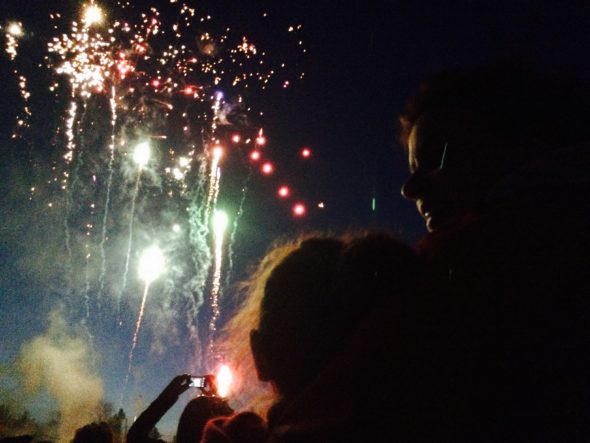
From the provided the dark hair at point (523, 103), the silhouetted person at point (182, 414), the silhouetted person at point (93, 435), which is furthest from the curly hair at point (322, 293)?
the silhouetted person at point (93, 435)

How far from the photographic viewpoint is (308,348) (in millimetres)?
1293

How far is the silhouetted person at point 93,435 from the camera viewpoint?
466 centimetres

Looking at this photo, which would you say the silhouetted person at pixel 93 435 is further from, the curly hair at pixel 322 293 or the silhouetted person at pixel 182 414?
the curly hair at pixel 322 293

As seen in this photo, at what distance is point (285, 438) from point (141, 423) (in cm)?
335

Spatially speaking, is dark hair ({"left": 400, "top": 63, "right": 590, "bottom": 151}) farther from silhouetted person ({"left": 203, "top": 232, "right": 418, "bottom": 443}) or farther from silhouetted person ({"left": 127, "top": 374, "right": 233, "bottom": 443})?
silhouetted person ({"left": 127, "top": 374, "right": 233, "bottom": 443})

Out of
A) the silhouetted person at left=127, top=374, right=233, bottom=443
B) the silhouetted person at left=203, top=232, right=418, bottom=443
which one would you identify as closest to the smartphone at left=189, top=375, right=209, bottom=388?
the silhouetted person at left=127, top=374, right=233, bottom=443

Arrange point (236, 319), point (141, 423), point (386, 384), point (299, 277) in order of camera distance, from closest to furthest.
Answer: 1. point (386, 384)
2. point (299, 277)
3. point (236, 319)
4. point (141, 423)

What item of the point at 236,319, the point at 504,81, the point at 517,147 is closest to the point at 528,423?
the point at 517,147

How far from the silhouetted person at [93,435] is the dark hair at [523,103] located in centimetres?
527

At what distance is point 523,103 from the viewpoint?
60.7 inches

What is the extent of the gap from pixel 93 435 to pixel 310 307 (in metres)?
4.80

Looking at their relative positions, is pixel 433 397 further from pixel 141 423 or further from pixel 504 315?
pixel 141 423

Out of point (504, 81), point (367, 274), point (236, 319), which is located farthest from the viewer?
point (236, 319)

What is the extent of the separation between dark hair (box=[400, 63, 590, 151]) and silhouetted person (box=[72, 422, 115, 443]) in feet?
17.3
